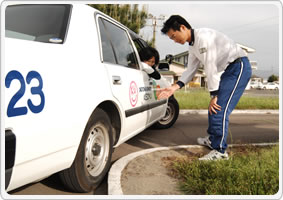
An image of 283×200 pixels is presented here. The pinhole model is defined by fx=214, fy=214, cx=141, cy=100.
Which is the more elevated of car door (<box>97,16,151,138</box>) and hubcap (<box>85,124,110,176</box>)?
car door (<box>97,16,151,138</box>)

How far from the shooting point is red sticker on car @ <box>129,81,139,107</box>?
8.45 feet

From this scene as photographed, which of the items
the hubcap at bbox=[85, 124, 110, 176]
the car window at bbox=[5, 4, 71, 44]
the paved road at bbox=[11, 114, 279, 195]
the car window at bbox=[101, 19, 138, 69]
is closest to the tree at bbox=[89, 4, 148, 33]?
the paved road at bbox=[11, 114, 279, 195]

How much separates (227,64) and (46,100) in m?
2.14

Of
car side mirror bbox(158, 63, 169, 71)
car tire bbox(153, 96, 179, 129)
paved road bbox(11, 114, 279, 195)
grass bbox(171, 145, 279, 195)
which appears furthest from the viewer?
car tire bbox(153, 96, 179, 129)

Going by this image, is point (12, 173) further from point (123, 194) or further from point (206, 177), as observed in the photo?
point (206, 177)

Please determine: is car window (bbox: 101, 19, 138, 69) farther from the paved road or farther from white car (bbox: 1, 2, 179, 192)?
the paved road

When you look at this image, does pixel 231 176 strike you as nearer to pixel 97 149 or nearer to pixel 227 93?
pixel 227 93

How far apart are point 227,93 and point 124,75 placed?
1.25m

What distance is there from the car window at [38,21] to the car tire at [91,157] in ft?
2.51

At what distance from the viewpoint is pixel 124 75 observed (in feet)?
8.04

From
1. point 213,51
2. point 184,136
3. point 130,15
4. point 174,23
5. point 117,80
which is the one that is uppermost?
point 130,15

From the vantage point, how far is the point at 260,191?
5.73 ft

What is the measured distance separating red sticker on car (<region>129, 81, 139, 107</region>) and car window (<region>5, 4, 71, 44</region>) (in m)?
1.07

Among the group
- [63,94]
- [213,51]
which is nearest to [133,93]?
[213,51]
